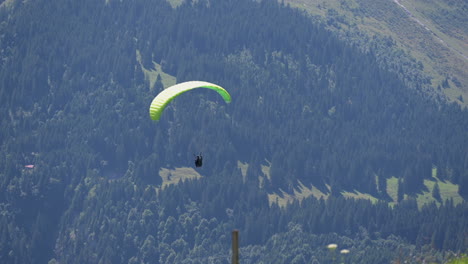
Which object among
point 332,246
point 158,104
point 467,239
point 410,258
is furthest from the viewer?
point 158,104

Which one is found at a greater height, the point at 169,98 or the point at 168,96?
the point at 168,96

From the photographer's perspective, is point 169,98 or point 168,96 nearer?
point 169,98

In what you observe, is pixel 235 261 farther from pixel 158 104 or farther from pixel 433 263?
pixel 158 104

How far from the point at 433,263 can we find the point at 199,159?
3969cm

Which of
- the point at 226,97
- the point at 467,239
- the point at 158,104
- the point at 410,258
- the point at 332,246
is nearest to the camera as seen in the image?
the point at 332,246

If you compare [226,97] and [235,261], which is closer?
[235,261]

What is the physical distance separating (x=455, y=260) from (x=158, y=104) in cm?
4083

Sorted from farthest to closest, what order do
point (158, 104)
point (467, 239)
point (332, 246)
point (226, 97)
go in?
point (226, 97)
point (158, 104)
point (467, 239)
point (332, 246)

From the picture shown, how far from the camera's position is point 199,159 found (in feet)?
228

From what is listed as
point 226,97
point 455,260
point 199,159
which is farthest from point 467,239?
point 226,97

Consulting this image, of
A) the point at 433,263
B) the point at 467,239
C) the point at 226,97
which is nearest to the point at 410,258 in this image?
the point at 433,263

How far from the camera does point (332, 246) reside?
26469 millimetres

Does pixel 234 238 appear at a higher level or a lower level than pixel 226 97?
lower

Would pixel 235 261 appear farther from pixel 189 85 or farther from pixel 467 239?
pixel 189 85
